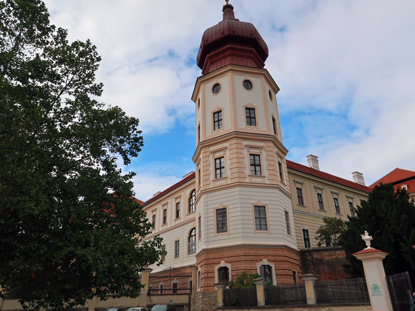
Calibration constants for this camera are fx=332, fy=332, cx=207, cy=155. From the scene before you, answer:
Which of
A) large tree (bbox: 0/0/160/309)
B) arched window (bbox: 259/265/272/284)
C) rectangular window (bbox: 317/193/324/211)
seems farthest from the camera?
rectangular window (bbox: 317/193/324/211)

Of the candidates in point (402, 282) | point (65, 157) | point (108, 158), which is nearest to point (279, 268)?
point (402, 282)

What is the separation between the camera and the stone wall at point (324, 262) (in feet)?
79.3

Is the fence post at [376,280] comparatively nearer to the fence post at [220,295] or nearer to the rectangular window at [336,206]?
the fence post at [220,295]

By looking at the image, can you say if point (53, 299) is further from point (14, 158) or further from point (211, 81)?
point (211, 81)

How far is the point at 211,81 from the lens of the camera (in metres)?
28.9

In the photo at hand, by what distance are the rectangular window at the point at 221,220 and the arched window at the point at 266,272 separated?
349cm

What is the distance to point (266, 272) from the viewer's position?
860 inches

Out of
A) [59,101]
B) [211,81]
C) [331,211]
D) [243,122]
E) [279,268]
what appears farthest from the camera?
[331,211]

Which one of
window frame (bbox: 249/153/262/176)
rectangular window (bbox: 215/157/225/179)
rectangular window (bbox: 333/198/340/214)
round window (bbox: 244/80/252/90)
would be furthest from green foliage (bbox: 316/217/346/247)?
round window (bbox: 244/80/252/90)

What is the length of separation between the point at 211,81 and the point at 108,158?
16.8m

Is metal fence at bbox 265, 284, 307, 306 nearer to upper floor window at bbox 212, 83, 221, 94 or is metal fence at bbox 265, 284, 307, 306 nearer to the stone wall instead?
the stone wall

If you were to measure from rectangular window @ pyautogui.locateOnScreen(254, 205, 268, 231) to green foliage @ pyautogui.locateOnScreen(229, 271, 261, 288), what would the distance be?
3.67 meters

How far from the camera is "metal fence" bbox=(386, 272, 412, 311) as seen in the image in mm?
12172

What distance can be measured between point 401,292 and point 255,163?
1435 cm
